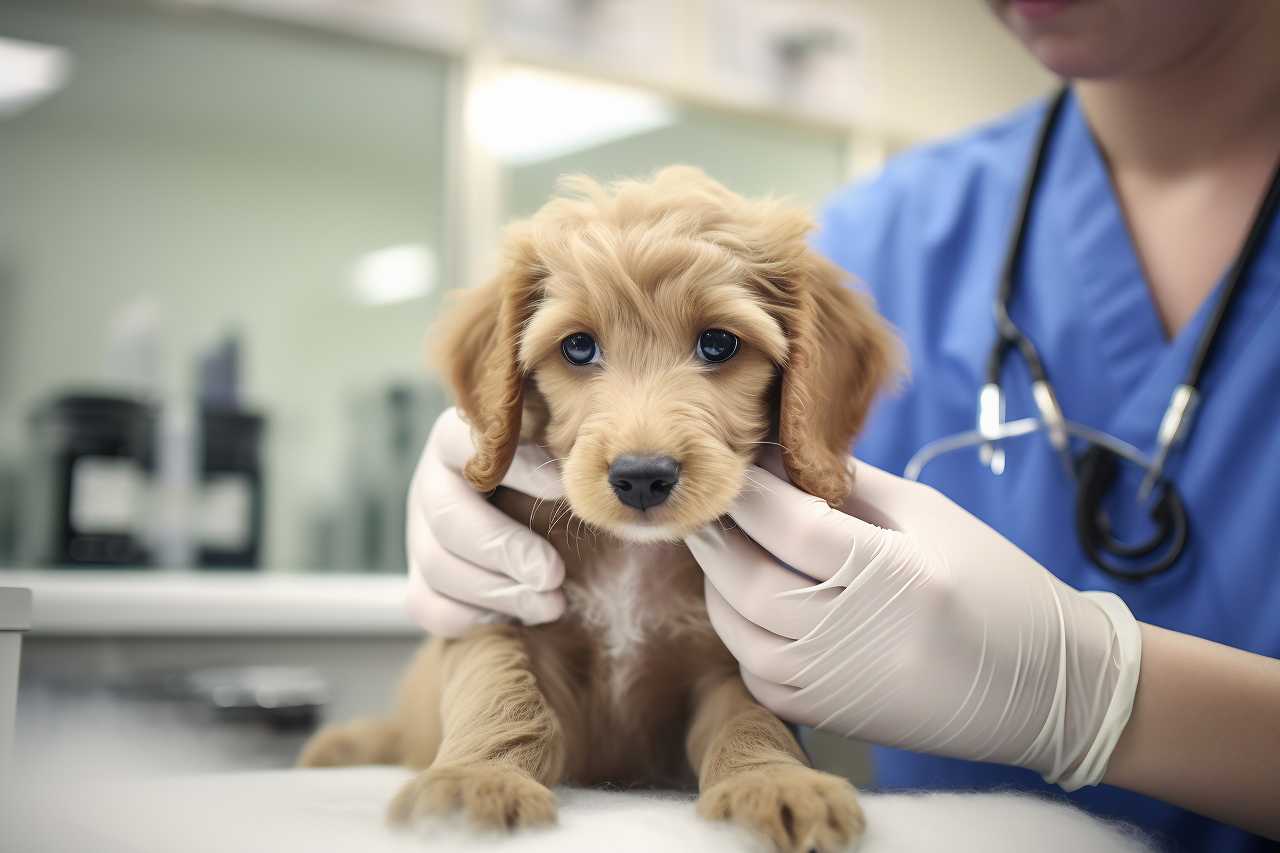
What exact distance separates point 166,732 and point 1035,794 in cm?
146

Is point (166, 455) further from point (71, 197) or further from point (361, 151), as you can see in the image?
point (361, 151)

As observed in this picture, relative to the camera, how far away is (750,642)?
98 centimetres

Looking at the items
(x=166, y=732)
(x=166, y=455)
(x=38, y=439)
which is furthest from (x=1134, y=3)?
(x=38, y=439)

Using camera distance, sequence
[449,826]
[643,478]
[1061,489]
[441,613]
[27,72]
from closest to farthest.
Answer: [449,826]
[643,478]
[441,613]
[1061,489]
[27,72]

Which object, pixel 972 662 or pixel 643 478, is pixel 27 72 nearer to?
pixel 643 478

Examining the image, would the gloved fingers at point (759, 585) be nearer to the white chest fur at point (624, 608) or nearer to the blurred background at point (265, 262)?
the white chest fur at point (624, 608)

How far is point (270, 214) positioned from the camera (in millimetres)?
2705

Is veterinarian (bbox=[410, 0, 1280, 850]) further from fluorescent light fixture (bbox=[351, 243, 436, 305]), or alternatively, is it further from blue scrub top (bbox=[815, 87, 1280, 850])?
fluorescent light fixture (bbox=[351, 243, 436, 305])

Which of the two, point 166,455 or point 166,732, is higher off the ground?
point 166,455

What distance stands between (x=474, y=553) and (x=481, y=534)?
0.02 m

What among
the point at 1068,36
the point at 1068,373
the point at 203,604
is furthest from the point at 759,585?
the point at 203,604

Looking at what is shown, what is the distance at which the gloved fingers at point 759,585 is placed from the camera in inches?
38.0

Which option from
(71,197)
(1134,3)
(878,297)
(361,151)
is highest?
(361,151)

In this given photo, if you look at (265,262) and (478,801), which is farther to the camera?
(265,262)
